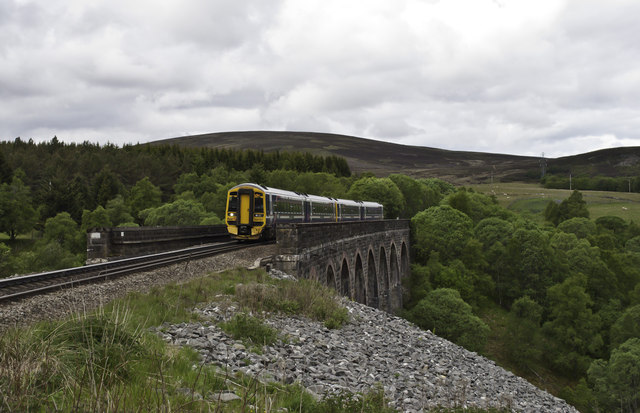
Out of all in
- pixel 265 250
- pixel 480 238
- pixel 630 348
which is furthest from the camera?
pixel 480 238

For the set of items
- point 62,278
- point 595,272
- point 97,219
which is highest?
point 62,278

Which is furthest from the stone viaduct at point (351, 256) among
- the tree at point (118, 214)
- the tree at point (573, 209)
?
the tree at point (573, 209)

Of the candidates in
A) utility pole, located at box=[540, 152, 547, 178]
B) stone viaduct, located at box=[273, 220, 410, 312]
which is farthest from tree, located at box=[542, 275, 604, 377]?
utility pole, located at box=[540, 152, 547, 178]

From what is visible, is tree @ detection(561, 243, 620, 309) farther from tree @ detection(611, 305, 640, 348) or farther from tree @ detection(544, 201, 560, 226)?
tree @ detection(544, 201, 560, 226)

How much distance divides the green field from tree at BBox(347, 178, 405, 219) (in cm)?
4171

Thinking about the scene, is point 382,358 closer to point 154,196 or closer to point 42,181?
point 154,196

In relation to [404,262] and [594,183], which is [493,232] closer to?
[404,262]

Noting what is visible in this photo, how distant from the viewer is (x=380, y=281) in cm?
3475

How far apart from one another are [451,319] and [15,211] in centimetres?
6270

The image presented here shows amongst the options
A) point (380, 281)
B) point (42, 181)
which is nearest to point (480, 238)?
point (380, 281)

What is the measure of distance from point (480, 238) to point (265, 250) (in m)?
53.1

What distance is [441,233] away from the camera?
59.2 metres

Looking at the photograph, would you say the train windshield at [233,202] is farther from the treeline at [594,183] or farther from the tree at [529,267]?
the treeline at [594,183]

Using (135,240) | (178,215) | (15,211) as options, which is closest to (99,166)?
(15,211)
